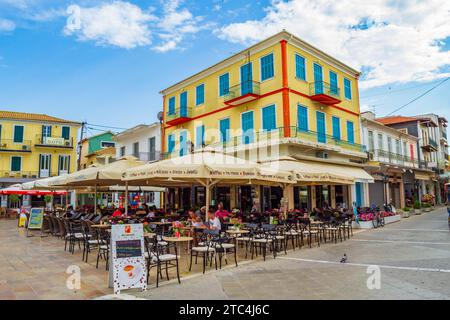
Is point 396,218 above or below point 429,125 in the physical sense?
below

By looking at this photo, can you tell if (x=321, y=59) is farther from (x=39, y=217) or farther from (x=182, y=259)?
(x=39, y=217)

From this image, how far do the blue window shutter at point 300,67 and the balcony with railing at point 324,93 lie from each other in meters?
0.82

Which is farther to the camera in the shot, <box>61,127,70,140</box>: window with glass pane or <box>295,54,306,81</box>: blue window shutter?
<box>61,127,70,140</box>: window with glass pane

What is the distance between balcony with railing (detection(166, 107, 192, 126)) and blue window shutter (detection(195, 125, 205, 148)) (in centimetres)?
136

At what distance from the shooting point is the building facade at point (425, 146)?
34.8m

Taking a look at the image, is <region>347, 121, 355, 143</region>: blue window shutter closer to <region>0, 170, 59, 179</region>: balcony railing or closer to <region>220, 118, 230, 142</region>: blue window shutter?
<region>220, 118, 230, 142</region>: blue window shutter

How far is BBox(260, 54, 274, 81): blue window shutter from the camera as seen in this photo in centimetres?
1814

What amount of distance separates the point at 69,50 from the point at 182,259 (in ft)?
41.0

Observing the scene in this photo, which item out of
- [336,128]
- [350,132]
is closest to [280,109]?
[336,128]

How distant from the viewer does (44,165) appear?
3469 centimetres

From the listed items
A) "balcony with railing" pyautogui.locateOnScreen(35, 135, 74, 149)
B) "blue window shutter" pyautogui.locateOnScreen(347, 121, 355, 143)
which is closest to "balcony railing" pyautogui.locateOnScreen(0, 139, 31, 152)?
"balcony with railing" pyautogui.locateOnScreen(35, 135, 74, 149)
